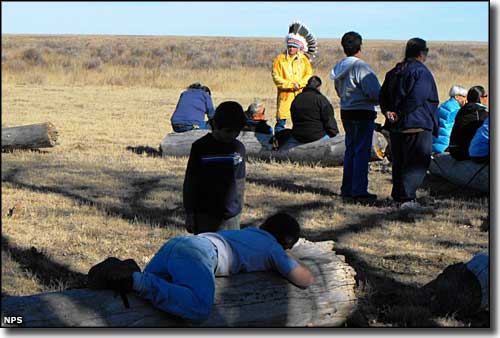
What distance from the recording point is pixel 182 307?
183 inches

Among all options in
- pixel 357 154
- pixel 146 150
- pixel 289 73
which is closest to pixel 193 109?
pixel 146 150

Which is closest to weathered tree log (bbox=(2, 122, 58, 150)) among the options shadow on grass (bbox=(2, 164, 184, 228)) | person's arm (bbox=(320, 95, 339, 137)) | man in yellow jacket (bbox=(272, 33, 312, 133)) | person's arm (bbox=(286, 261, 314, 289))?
shadow on grass (bbox=(2, 164, 184, 228))

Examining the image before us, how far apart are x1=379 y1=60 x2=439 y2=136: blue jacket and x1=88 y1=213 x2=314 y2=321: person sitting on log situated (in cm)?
415

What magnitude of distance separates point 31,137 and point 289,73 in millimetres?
4118

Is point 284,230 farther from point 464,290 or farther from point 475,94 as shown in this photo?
point 475,94

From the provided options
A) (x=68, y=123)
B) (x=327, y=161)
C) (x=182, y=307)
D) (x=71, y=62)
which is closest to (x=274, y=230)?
(x=182, y=307)

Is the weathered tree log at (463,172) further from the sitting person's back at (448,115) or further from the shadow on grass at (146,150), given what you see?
the shadow on grass at (146,150)

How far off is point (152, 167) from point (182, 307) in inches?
307

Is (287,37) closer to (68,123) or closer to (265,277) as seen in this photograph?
(68,123)

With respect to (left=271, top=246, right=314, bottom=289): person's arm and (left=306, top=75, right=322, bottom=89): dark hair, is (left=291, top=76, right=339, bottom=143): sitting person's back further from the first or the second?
(left=271, top=246, right=314, bottom=289): person's arm

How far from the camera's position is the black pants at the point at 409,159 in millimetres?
9156

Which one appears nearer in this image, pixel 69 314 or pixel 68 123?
pixel 69 314

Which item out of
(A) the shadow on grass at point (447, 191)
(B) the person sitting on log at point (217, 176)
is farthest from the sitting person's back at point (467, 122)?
(B) the person sitting on log at point (217, 176)

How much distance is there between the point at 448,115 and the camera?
465 inches
